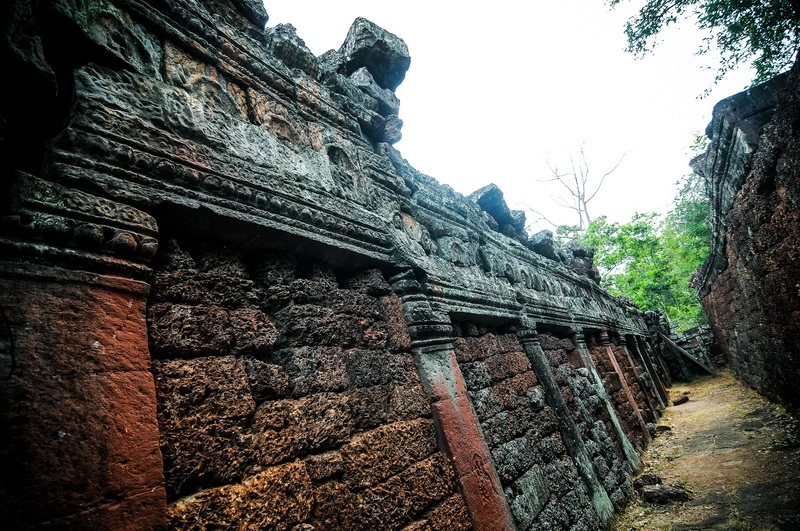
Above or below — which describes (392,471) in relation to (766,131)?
below

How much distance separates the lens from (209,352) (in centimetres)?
141

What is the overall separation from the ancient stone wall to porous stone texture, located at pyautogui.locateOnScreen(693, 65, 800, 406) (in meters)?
3.39

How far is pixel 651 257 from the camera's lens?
19.5m

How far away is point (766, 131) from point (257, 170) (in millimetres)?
4772

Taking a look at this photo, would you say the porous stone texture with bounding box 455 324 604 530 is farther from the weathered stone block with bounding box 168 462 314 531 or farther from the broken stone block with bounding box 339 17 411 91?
the broken stone block with bounding box 339 17 411 91

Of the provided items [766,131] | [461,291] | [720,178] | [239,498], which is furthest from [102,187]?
[720,178]

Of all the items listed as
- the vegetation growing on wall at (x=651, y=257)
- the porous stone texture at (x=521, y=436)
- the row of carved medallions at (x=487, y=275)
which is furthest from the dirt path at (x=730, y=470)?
the vegetation growing on wall at (x=651, y=257)

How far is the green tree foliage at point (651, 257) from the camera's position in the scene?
1944cm

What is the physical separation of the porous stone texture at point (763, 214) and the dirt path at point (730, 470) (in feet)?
2.45

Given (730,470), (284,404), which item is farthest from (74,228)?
(730,470)

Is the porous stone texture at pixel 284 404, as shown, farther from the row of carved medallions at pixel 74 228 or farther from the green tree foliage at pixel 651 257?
the green tree foliage at pixel 651 257

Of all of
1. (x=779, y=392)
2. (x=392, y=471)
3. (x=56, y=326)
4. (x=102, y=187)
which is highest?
(x=102, y=187)

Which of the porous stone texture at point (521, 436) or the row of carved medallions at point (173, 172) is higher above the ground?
the row of carved medallions at point (173, 172)

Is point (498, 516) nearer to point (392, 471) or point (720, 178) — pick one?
point (392, 471)
